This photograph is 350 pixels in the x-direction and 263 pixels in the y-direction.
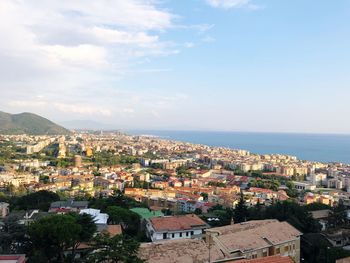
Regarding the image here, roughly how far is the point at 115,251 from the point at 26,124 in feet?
580

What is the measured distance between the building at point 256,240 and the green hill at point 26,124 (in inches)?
5667

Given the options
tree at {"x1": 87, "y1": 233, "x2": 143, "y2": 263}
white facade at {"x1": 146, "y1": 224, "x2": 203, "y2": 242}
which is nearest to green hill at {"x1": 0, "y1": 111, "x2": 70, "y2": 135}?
white facade at {"x1": 146, "y1": 224, "x2": 203, "y2": 242}

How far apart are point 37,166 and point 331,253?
56.6 meters

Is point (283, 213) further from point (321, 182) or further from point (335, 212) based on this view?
point (321, 182)

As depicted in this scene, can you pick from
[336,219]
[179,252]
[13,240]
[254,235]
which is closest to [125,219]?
[13,240]

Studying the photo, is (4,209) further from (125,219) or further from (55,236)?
(55,236)

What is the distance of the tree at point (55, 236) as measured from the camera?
40.3ft

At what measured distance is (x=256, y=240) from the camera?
13336 millimetres

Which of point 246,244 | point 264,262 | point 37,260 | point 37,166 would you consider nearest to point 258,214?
point 246,244

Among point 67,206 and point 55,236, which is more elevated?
point 55,236

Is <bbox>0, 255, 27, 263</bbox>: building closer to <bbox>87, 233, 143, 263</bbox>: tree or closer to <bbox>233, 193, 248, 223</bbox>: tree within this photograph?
<bbox>87, 233, 143, 263</bbox>: tree

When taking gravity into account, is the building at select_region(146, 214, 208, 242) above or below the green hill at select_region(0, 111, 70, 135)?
below

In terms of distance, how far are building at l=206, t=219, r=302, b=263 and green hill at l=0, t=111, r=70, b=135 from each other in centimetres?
14394

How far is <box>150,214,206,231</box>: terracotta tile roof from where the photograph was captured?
16506 mm
